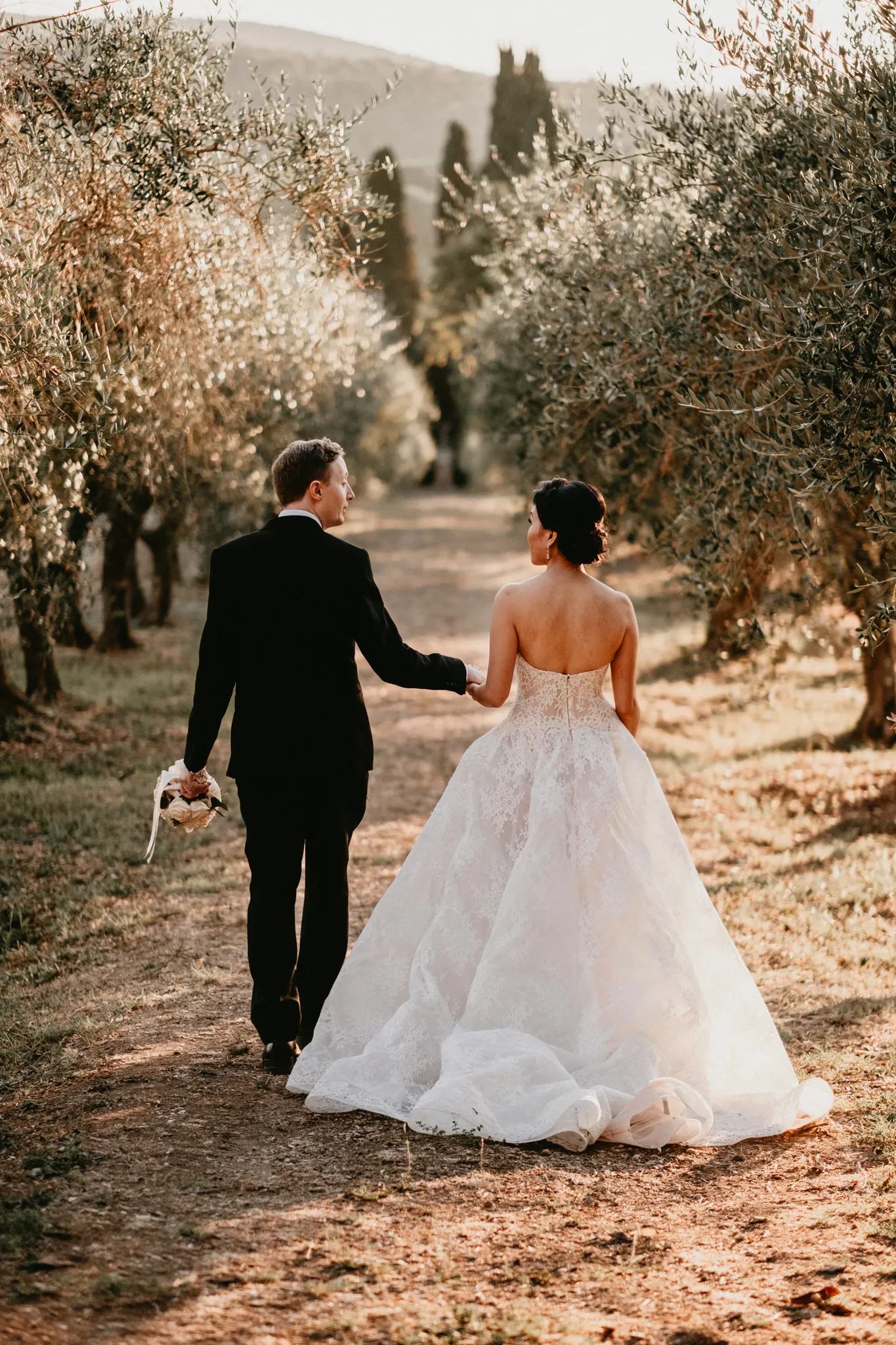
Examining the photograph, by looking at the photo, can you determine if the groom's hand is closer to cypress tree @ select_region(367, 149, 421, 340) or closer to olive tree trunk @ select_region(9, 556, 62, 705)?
olive tree trunk @ select_region(9, 556, 62, 705)

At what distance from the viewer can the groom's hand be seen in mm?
5398

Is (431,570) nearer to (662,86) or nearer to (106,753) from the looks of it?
(106,753)

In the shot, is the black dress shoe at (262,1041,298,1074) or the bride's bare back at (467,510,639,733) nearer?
the bride's bare back at (467,510,639,733)

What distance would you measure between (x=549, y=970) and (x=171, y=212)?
5.67 m

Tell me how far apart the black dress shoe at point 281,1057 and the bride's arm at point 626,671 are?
6.64ft

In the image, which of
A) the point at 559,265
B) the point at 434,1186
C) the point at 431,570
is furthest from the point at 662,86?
the point at 431,570

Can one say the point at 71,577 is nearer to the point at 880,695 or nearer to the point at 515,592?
the point at 515,592

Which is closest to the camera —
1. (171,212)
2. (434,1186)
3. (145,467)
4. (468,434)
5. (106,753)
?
(434,1186)

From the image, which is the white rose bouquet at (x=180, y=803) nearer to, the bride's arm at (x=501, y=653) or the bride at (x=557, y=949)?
the bride at (x=557, y=949)

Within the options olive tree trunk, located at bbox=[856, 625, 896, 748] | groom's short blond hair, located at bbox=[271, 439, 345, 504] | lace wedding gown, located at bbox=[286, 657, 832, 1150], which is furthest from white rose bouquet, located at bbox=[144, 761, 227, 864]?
olive tree trunk, located at bbox=[856, 625, 896, 748]

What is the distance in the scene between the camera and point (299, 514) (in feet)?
17.3

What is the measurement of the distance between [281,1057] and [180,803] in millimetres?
1189

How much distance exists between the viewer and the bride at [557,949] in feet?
15.8

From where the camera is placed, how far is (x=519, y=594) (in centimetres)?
524
